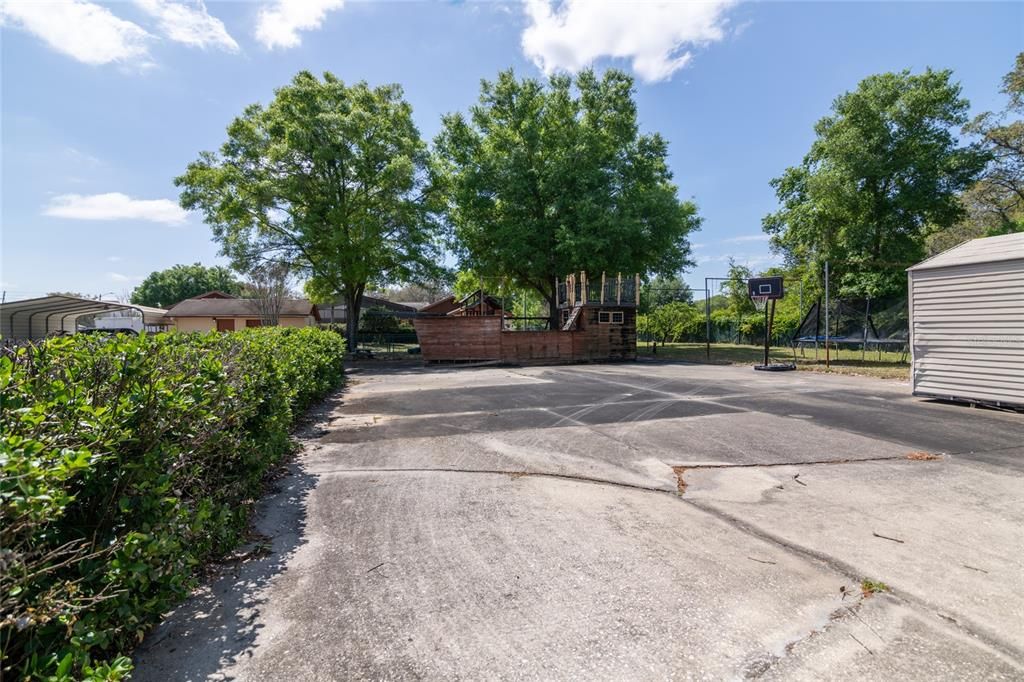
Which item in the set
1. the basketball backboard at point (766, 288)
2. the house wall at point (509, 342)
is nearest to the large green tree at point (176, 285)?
the house wall at point (509, 342)

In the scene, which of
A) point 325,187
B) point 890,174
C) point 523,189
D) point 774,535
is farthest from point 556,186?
point 774,535

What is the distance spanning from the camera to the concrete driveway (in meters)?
2.03

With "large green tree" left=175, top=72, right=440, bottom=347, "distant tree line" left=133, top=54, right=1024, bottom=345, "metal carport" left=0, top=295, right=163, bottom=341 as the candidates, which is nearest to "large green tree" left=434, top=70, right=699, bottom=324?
"distant tree line" left=133, top=54, right=1024, bottom=345

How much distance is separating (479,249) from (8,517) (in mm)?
21894

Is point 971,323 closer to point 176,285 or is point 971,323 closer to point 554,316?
point 554,316

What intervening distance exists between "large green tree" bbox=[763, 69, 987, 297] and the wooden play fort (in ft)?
32.6

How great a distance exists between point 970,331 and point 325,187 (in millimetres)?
20543

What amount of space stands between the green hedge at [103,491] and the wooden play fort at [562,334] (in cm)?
1475

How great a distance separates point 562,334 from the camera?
735 inches

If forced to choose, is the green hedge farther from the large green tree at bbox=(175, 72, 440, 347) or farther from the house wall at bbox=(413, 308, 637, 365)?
the large green tree at bbox=(175, 72, 440, 347)

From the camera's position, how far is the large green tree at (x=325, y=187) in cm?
1947

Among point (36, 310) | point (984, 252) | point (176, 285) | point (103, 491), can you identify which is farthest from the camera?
point (176, 285)

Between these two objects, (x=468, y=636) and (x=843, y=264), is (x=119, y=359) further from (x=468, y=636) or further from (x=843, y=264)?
(x=843, y=264)

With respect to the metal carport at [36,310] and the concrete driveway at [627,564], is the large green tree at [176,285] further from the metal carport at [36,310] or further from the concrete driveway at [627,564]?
the concrete driveway at [627,564]
